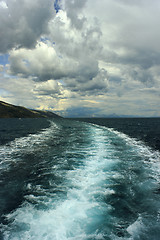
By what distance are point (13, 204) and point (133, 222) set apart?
6860 millimetres

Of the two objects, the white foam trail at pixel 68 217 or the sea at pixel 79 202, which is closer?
the white foam trail at pixel 68 217

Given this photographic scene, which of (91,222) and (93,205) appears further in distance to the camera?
(93,205)

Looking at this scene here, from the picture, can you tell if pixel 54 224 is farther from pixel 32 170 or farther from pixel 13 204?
pixel 32 170

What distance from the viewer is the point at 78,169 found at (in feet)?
46.9

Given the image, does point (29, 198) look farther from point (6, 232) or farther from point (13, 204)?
point (6, 232)

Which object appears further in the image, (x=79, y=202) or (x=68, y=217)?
(x=79, y=202)

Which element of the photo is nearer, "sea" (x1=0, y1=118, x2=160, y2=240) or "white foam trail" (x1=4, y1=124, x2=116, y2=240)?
"white foam trail" (x1=4, y1=124, x2=116, y2=240)

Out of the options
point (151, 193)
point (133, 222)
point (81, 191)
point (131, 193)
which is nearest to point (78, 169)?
point (81, 191)

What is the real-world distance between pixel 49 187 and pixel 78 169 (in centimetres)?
436

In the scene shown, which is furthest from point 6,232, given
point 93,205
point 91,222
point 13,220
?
point 93,205

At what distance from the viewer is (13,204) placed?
847 cm

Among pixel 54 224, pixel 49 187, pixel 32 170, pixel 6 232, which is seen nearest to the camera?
pixel 6 232

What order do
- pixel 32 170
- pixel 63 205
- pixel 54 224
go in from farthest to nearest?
pixel 32 170, pixel 63 205, pixel 54 224

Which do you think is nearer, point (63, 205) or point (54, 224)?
point (54, 224)
